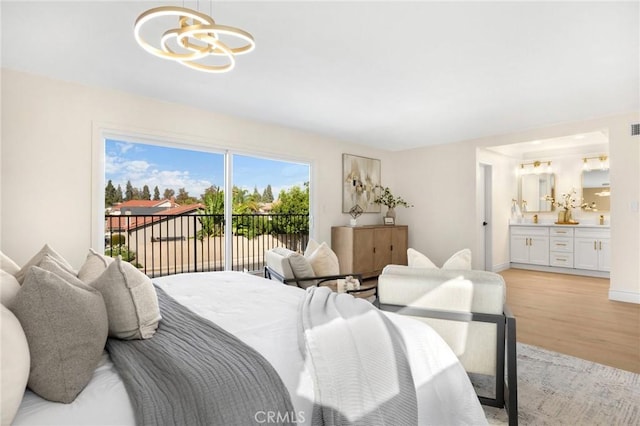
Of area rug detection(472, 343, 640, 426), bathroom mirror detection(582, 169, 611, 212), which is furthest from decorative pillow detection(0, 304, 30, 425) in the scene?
bathroom mirror detection(582, 169, 611, 212)

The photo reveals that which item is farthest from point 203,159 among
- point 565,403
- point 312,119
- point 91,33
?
point 565,403

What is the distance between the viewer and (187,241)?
4.24 metres

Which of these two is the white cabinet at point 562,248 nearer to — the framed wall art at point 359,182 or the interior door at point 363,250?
the framed wall art at point 359,182

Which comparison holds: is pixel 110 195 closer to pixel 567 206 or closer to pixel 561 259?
pixel 561 259

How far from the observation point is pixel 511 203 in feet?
23.4

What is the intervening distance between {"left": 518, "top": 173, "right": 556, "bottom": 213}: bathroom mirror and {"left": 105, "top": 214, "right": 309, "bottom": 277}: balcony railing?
5486 millimetres

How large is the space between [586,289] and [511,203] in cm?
255

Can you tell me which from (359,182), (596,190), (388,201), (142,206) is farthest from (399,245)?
(142,206)

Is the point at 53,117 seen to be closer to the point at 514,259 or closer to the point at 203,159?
the point at 203,159

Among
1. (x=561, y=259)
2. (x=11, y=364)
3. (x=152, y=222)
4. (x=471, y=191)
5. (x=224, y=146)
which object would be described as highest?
(x=224, y=146)

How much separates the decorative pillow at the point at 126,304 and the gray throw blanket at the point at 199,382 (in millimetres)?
54

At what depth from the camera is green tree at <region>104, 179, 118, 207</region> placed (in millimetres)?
3523

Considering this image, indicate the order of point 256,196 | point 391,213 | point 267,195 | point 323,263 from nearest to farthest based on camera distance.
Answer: point 323,263
point 256,196
point 267,195
point 391,213

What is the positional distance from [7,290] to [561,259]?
301 inches
